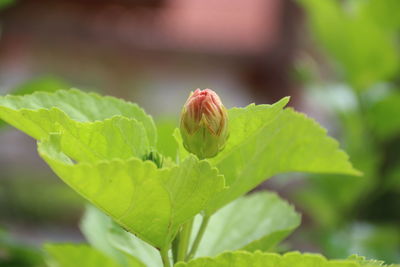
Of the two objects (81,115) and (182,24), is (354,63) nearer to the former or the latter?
(81,115)


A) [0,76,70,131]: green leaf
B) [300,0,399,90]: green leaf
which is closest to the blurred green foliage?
[300,0,399,90]: green leaf

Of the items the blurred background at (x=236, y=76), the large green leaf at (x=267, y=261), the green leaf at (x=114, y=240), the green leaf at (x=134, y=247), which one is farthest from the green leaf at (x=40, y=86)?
the large green leaf at (x=267, y=261)

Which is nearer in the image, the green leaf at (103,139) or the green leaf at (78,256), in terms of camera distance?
the green leaf at (103,139)

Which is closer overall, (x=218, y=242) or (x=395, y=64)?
(x=218, y=242)

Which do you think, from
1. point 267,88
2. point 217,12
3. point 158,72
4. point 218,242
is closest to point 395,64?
point 218,242

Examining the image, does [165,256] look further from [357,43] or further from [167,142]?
[357,43]

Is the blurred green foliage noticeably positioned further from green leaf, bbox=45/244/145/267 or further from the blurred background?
green leaf, bbox=45/244/145/267

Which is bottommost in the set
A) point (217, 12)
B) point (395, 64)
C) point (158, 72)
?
point (395, 64)

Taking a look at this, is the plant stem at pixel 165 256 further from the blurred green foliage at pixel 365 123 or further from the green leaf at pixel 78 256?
the blurred green foliage at pixel 365 123
